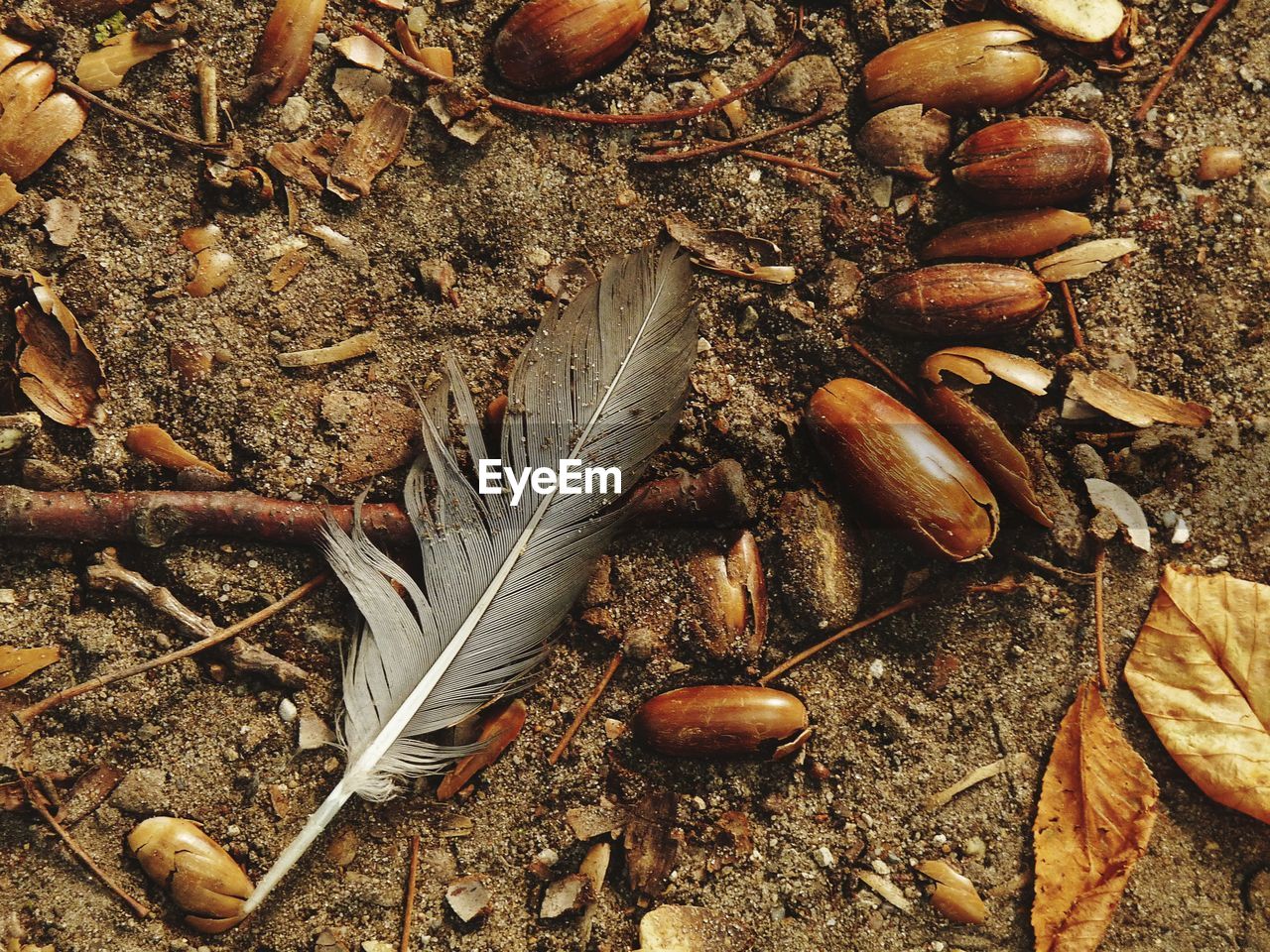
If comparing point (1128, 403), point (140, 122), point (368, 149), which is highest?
point (140, 122)

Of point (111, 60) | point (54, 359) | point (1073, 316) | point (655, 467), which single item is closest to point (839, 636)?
point (655, 467)

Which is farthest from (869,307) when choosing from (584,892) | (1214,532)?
(584,892)

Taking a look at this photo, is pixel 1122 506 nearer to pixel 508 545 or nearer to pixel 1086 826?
pixel 1086 826

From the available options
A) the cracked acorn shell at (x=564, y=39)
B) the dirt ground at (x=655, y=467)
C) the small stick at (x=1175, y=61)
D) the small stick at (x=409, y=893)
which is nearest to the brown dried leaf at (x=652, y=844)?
the dirt ground at (x=655, y=467)

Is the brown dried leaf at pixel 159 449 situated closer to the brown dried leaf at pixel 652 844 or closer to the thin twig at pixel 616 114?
the thin twig at pixel 616 114

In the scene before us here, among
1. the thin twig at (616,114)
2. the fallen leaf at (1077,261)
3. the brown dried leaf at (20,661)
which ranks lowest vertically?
the brown dried leaf at (20,661)
